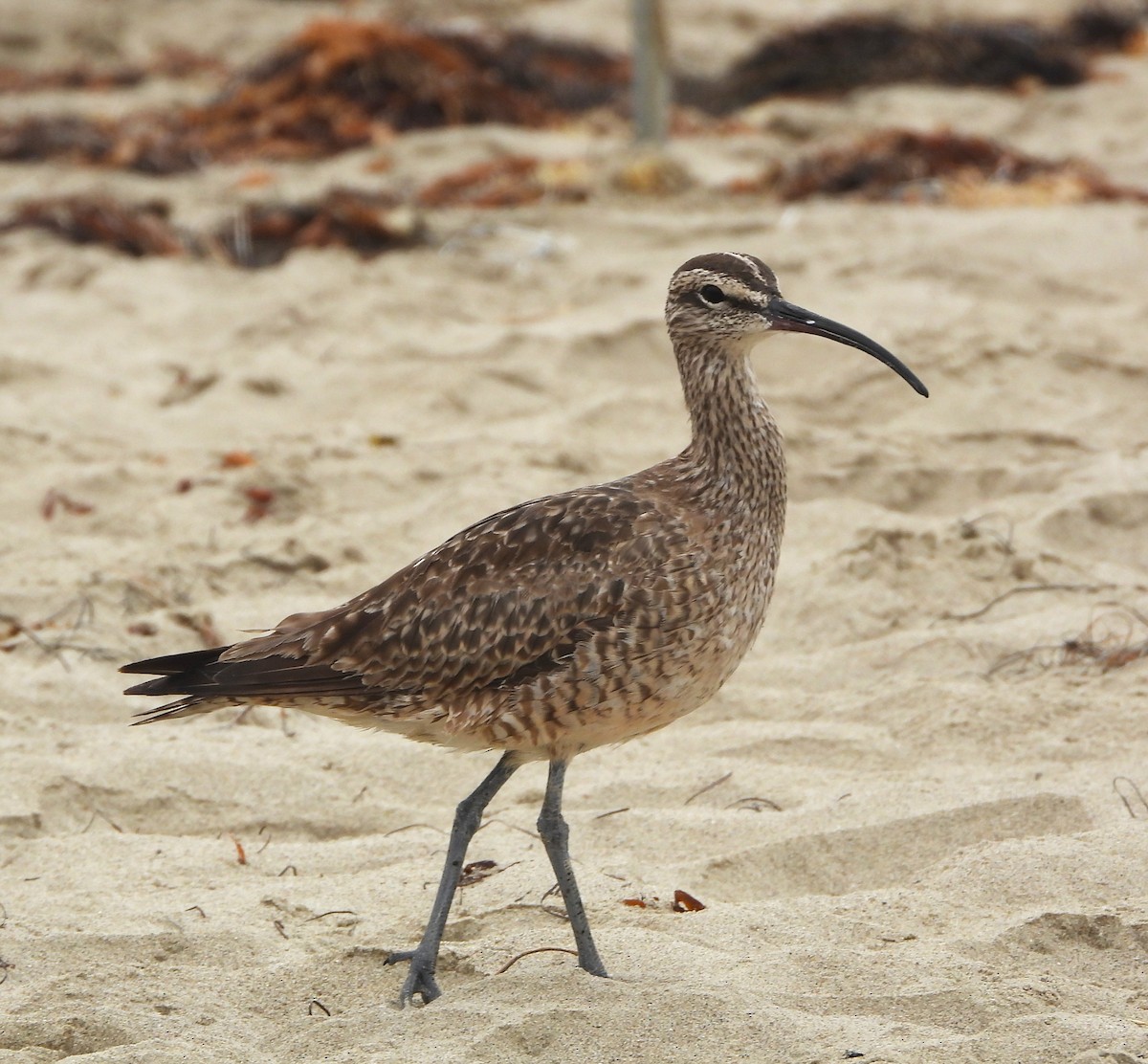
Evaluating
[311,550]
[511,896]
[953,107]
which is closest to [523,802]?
[511,896]

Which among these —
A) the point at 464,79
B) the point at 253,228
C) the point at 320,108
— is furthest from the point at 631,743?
the point at 464,79

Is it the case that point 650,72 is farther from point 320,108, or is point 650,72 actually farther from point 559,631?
point 559,631

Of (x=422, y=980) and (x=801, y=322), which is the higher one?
(x=801, y=322)

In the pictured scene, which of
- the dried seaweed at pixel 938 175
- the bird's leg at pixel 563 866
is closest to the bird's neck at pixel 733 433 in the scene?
the bird's leg at pixel 563 866

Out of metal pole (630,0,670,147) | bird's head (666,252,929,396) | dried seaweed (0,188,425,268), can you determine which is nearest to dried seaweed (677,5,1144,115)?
metal pole (630,0,670,147)

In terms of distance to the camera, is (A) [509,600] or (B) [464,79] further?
(B) [464,79]

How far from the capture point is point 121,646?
20.6ft

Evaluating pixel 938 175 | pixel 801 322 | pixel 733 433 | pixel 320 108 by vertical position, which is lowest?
pixel 938 175

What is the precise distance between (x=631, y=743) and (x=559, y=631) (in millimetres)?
1538

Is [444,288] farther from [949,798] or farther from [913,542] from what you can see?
[949,798]

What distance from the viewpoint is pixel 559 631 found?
14.8 feet

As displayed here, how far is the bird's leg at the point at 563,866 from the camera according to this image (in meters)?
4.40

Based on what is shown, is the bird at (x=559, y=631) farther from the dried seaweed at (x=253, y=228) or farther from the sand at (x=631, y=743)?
the dried seaweed at (x=253, y=228)

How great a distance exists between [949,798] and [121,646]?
9.98ft
